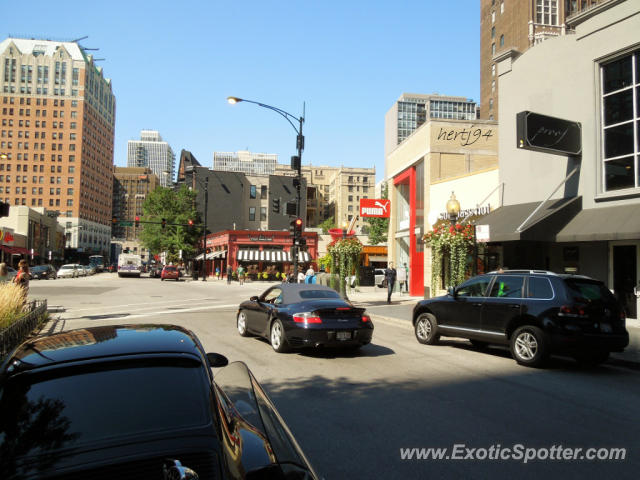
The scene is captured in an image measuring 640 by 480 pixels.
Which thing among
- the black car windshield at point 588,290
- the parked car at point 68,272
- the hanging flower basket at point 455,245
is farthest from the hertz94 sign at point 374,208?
the parked car at point 68,272

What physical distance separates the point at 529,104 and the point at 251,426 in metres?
18.3

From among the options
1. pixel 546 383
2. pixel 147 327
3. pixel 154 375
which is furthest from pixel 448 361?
pixel 154 375

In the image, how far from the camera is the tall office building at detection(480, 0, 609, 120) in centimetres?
5434

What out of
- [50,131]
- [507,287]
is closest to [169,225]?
[507,287]

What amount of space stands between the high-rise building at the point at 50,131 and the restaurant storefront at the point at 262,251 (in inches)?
2818

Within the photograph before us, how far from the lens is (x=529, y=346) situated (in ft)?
27.9

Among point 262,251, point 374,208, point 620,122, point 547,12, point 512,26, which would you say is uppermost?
point 547,12

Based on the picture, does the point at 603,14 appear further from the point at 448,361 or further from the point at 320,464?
the point at 320,464

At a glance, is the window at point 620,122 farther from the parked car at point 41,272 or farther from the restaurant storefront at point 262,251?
the parked car at point 41,272

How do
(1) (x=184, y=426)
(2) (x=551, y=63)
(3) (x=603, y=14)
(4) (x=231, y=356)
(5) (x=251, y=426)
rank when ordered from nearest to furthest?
1. (1) (x=184, y=426)
2. (5) (x=251, y=426)
3. (4) (x=231, y=356)
4. (3) (x=603, y=14)
5. (2) (x=551, y=63)

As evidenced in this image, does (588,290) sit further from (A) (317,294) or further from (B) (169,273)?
(B) (169,273)

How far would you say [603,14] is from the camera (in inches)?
582

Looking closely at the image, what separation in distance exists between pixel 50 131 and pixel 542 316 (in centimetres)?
13697

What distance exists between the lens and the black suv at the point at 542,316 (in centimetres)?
802
